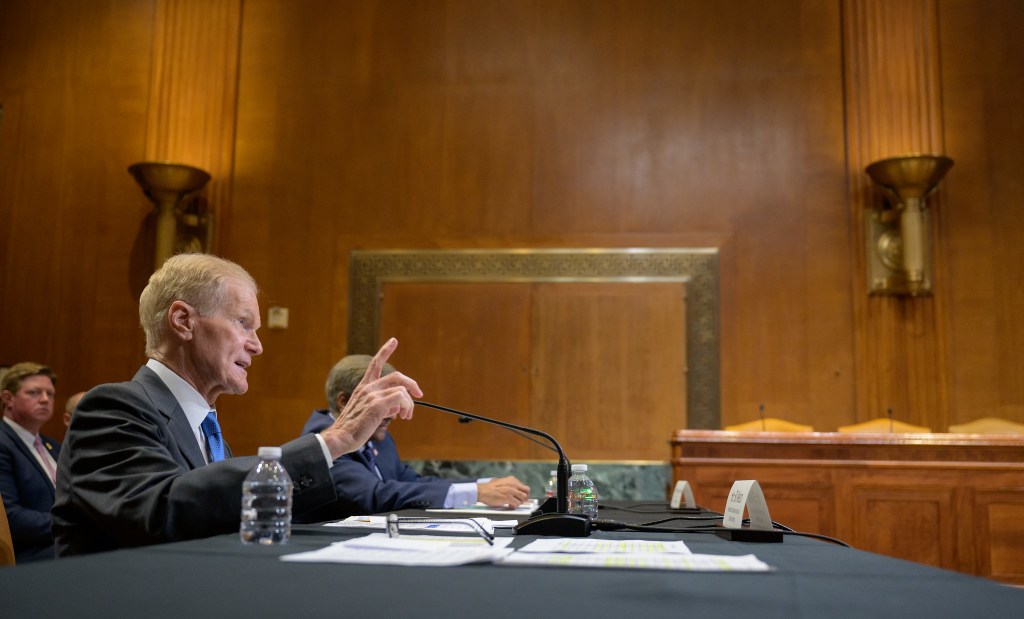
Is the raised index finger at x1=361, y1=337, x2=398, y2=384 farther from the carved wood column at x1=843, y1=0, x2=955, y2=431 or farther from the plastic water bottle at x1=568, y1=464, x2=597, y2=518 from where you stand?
the carved wood column at x1=843, y1=0, x2=955, y2=431

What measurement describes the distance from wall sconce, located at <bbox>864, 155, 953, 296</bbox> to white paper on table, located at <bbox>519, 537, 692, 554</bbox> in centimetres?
556

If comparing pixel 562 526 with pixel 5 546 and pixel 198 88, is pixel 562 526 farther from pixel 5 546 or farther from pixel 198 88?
pixel 198 88

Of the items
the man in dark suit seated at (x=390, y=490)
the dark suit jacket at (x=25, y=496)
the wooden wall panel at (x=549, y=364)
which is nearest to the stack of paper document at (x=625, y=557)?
the man in dark suit seated at (x=390, y=490)

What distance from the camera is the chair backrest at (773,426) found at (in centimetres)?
659

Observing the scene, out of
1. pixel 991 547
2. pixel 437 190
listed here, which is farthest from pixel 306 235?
pixel 991 547

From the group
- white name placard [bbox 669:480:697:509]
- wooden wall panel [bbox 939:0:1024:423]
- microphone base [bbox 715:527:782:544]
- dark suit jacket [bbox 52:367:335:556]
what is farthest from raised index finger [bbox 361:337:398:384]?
wooden wall panel [bbox 939:0:1024:423]

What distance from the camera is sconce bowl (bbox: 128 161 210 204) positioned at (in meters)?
7.21

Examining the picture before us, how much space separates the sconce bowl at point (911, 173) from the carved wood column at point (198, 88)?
5.04 m

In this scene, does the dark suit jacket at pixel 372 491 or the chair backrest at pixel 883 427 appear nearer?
the dark suit jacket at pixel 372 491

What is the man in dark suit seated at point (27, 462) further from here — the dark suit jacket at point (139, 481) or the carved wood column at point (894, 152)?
the carved wood column at point (894, 152)

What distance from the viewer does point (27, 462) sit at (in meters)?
4.19

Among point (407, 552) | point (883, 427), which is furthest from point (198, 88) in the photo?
point (407, 552)

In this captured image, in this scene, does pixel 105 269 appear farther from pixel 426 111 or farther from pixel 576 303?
pixel 576 303

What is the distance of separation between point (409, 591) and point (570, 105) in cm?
669
